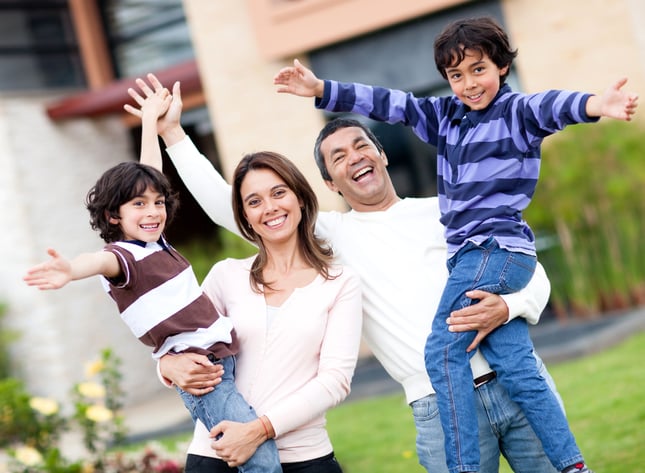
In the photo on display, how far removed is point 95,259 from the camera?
105 inches

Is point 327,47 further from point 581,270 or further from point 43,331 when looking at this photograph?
point 43,331

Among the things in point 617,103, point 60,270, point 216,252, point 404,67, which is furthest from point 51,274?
point 216,252

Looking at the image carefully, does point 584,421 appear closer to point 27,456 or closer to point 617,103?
point 27,456

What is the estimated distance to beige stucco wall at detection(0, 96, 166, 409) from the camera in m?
12.6

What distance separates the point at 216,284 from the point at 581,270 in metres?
7.77

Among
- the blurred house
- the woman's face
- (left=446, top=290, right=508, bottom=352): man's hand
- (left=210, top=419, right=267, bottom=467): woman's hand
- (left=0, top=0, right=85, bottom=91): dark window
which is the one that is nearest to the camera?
(left=210, top=419, right=267, bottom=467): woman's hand

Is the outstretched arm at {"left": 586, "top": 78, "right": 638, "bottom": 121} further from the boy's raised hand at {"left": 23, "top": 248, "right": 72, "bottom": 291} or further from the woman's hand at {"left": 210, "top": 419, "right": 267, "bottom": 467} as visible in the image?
the boy's raised hand at {"left": 23, "top": 248, "right": 72, "bottom": 291}

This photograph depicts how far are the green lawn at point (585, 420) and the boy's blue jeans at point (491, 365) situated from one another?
2130 millimetres

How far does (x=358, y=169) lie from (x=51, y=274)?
1.15 m

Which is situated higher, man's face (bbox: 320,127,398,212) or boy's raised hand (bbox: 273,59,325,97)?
boy's raised hand (bbox: 273,59,325,97)

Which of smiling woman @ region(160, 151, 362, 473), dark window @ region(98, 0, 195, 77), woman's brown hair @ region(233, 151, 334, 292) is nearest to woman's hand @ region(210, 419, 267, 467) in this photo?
smiling woman @ region(160, 151, 362, 473)

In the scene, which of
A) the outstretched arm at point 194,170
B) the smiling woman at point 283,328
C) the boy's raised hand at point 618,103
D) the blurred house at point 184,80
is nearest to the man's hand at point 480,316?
the smiling woman at point 283,328

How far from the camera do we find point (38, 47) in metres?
13.5

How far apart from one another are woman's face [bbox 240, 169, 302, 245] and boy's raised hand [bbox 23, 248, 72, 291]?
702 millimetres
